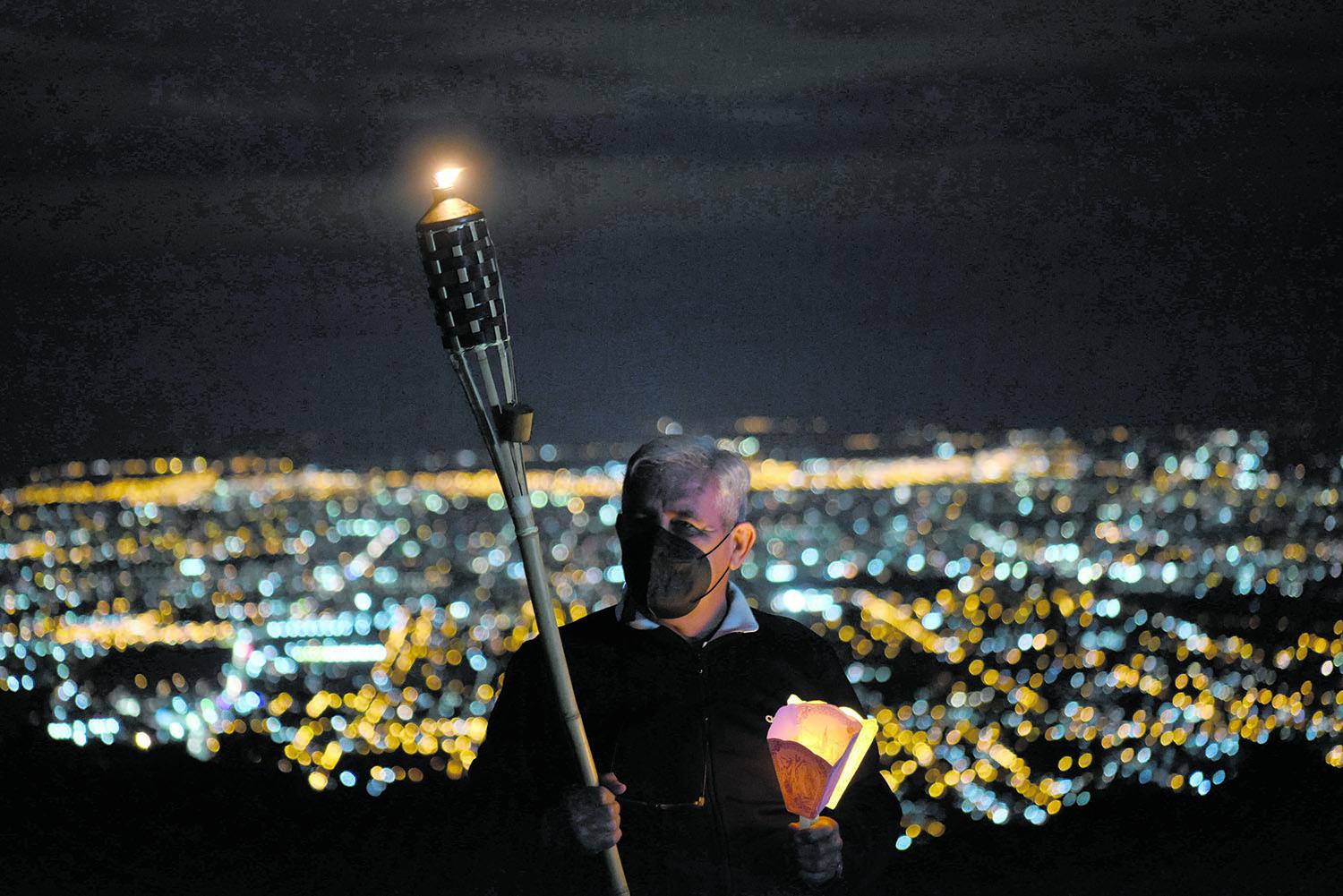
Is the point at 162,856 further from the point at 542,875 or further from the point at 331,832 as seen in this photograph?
the point at 542,875

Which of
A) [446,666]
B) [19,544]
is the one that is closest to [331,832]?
[446,666]

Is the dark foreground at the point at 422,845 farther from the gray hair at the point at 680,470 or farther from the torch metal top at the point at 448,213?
the torch metal top at the point at 448,213

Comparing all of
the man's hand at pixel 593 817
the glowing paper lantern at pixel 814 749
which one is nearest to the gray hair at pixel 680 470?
the glowing paper lantern at pixel 814 749

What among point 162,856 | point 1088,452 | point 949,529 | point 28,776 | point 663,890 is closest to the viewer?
point 663,890

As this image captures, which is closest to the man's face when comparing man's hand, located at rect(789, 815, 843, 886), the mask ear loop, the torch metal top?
the mask ear loop

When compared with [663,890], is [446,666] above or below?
below

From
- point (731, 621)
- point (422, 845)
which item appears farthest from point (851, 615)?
point (731, 621)
